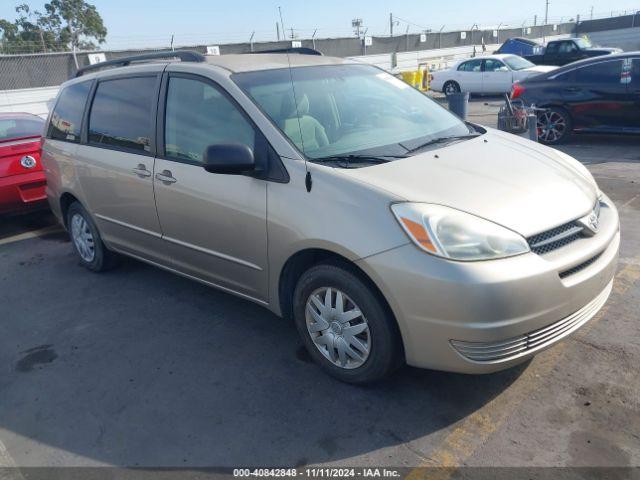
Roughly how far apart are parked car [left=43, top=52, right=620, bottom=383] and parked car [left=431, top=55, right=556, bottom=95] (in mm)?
14443

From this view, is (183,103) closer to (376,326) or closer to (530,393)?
(376,326)

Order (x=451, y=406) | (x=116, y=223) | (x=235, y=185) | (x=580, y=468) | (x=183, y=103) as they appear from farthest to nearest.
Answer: (x=116, y=223) < (x=183, y=103) < (x=235, y=185) < (x=451, y=406) < (x=580, y=468)

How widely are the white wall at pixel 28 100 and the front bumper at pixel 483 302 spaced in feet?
53.6

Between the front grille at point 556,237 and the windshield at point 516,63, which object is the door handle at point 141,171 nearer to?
the front grille at point 556,237

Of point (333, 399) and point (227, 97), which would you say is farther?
point (227, 97)

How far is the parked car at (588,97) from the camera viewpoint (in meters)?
8.62

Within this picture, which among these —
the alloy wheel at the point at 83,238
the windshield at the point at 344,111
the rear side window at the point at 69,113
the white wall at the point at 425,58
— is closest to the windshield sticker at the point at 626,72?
the windshield at the point at 344,111

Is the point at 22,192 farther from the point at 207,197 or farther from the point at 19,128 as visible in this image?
the point at 207,197

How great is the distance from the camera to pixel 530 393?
9.95ft

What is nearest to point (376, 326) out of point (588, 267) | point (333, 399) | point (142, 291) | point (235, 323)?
point (333, 399)

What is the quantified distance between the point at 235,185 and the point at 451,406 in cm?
180

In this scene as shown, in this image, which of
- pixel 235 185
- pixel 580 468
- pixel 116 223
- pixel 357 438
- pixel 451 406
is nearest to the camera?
pixel 580 468

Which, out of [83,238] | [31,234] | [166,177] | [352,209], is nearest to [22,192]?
[31,234]

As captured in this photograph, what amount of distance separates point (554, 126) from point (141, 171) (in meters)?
7.76
